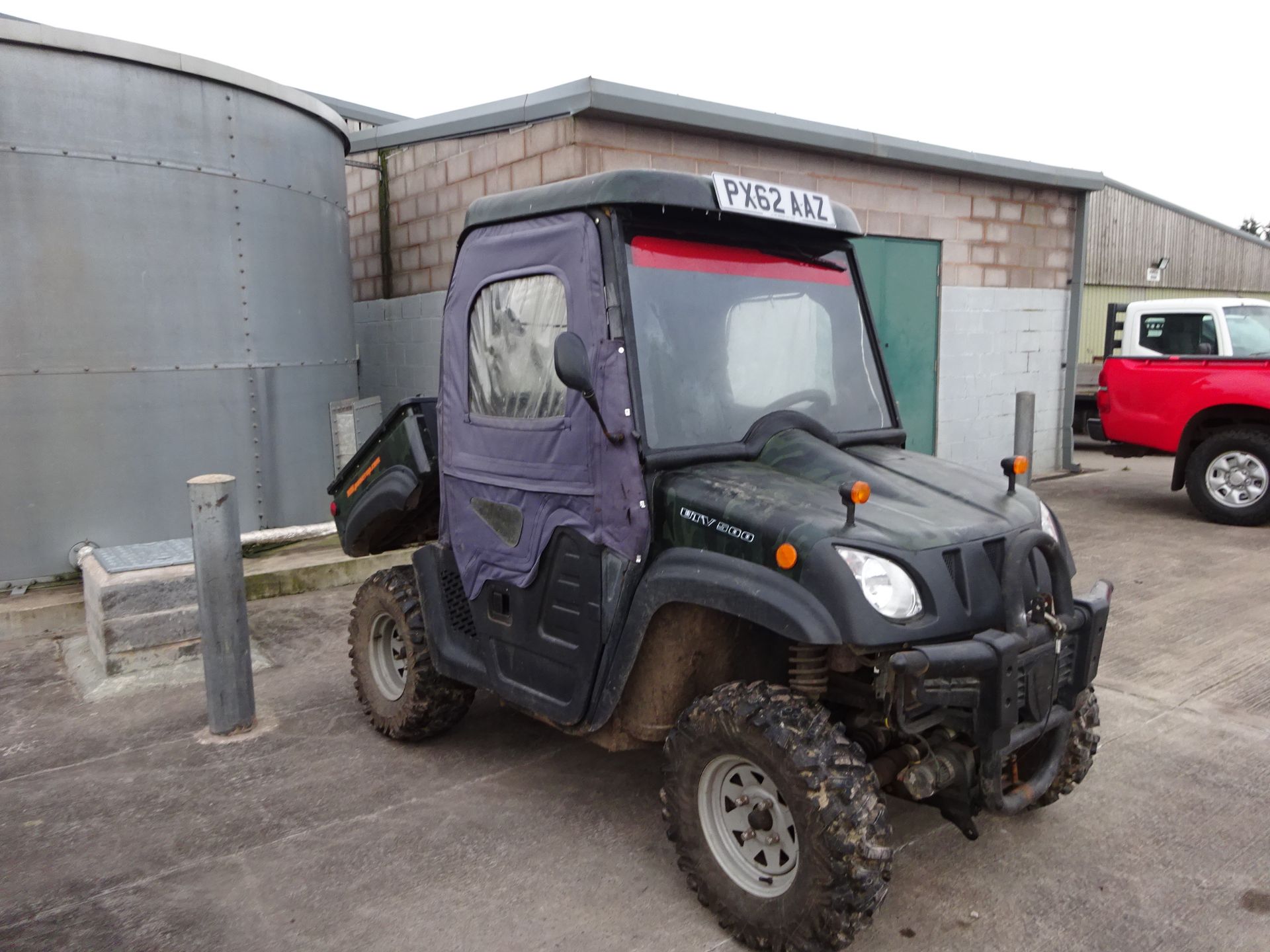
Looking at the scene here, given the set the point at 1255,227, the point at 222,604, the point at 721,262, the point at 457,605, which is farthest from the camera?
the point at 1255,227

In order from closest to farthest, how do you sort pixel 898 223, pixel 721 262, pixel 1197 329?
pixel 721 262 → pixel 1197 329 → pixel 898 223

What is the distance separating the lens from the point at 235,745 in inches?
184

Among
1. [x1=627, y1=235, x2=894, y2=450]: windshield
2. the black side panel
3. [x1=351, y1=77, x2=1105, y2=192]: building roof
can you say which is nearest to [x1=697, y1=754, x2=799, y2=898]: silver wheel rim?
the black side panel

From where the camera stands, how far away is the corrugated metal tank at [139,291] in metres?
6.55

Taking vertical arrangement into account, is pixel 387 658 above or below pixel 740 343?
below

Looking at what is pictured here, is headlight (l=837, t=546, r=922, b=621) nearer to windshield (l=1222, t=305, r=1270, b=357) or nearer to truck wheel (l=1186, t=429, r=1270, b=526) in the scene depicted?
truck wheel (l=1186, t=429, r=1270, b=526)

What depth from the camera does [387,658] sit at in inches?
189

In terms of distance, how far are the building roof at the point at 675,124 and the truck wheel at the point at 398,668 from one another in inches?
169

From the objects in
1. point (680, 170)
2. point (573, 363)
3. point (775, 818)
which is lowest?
point (775, 818)

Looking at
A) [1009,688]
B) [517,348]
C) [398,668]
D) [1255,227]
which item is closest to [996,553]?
[1009,688]

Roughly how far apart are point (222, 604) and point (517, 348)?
2.04 m

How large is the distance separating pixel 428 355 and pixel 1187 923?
7593mm

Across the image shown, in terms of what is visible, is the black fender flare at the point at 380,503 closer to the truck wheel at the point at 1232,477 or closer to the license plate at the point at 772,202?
the license plate at the point at 772,202

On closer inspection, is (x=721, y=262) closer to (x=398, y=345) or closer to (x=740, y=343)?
(x=740, y=343)
